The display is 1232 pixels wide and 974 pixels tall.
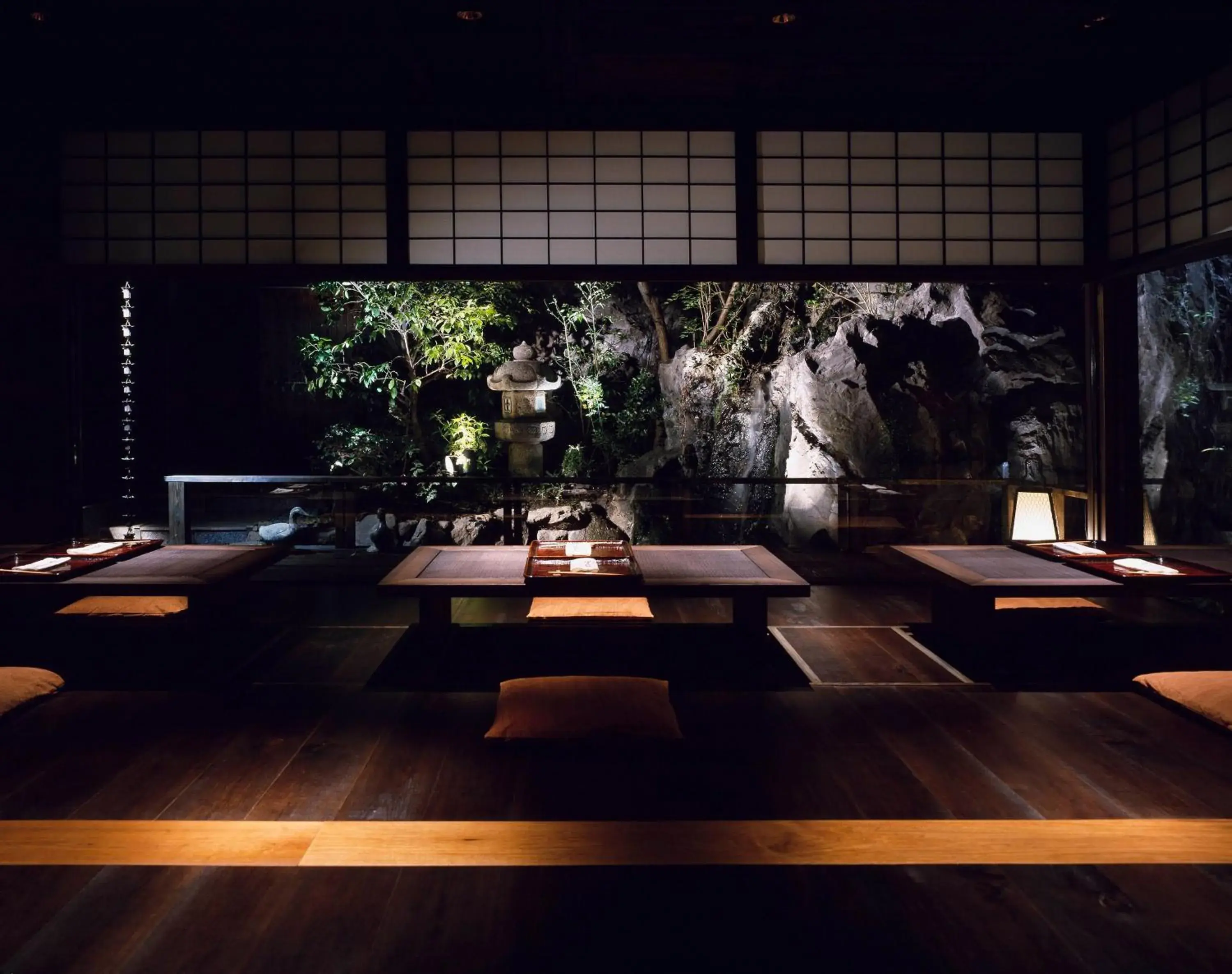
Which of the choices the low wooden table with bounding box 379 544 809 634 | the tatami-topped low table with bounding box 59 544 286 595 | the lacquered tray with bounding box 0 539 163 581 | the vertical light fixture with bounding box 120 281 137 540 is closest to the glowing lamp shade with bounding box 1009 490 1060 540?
the low wooden table with bounding box 379 544 809 634

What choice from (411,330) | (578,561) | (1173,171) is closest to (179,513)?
(578,561)

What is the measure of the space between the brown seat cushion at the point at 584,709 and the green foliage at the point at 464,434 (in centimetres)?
665

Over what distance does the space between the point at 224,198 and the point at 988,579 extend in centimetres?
431

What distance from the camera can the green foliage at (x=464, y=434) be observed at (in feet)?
32.9

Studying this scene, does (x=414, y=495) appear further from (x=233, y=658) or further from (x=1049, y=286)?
(x=1049, y=286)

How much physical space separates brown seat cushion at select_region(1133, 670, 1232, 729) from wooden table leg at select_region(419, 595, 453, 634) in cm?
282

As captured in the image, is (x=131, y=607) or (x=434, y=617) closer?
(x=434, y=617)

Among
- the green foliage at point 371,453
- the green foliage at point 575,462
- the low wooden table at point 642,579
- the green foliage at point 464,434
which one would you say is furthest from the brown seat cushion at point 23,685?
the green foliage at point 575,462

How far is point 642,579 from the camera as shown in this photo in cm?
382

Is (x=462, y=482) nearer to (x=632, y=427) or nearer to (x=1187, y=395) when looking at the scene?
(x=632, y=427)

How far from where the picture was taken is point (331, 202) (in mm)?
5012

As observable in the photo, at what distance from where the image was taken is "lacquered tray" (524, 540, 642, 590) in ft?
12.4

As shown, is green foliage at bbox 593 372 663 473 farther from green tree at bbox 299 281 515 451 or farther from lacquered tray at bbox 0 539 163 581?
lacquered tray at bbox 0 539 163 581

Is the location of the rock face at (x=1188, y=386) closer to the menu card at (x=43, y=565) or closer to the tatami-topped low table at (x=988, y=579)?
the tatami-topped low table at (x=988, y=579)
